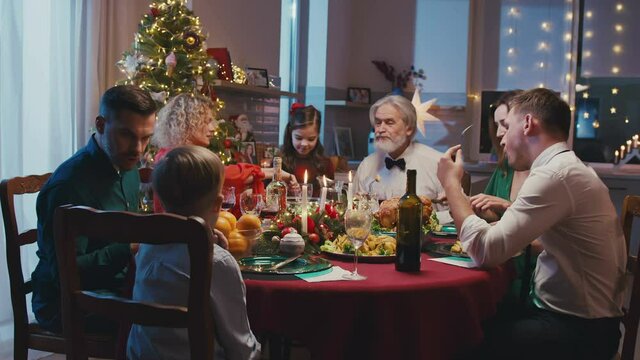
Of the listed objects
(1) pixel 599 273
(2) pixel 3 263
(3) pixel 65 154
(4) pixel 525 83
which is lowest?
(2) pixel 3 263

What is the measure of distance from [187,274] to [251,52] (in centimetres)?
412

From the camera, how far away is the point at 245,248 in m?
1.99

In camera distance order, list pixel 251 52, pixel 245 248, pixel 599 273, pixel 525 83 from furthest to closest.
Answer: pixel 525 83, pixel 251 52, pixel 599 273, pixel 245 248

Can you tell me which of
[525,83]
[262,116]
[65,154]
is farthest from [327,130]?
[65,154]

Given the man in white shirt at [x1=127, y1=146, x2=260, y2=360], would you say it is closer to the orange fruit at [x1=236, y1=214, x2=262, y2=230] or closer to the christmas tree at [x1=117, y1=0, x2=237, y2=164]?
the orange fruit at [x1=236, y1=214, x2=262, y2=230]

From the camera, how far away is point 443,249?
239cm

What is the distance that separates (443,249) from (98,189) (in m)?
1.19

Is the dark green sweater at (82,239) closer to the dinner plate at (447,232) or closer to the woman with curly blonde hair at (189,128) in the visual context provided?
the woman with curly blonde hair at (189,128)

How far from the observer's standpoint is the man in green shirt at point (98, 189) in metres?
2.09

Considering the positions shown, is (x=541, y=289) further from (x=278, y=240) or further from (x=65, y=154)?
(x=65, y=154)

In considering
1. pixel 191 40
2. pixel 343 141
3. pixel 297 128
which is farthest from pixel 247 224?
pixel 343 141

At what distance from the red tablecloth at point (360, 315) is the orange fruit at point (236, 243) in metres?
0.13

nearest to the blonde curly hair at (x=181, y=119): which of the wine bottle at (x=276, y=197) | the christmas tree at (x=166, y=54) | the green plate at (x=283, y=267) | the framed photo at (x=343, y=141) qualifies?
the christmas tree at (x=166, y=54)

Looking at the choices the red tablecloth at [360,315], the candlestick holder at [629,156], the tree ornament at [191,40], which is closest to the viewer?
the red tablecloth at [360,315]
